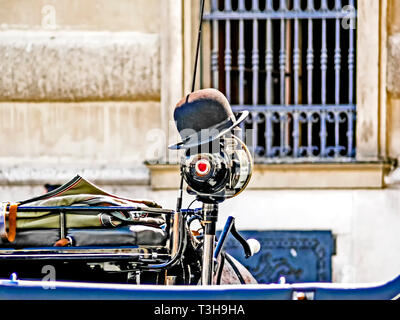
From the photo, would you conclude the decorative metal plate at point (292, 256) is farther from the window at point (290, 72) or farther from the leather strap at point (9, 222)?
the leather strap at point (9, 222)

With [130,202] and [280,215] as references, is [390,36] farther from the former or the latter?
[130,202]

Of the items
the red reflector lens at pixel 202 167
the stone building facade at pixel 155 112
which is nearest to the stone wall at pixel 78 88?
the stone building facade at pixel 155 112

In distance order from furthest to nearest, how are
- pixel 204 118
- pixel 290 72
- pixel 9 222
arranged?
pixel 290 72 < pixel 204 118 < pixel 9 222

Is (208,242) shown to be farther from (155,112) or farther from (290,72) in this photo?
(290,72)

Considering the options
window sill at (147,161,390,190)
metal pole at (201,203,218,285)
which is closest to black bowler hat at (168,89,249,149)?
metal pole at (201,203,218,285)

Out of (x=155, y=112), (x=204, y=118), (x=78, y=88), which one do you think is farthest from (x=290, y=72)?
(x=204, y=118)

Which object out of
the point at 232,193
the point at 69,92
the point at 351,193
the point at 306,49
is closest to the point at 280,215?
the point at 351,193

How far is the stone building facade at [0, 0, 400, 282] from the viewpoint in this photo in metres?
5.53

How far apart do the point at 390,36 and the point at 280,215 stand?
5.34 ft

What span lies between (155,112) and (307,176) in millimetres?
1283

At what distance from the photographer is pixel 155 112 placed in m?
5.65

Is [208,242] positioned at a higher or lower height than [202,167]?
lower

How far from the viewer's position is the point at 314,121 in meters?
5.68
